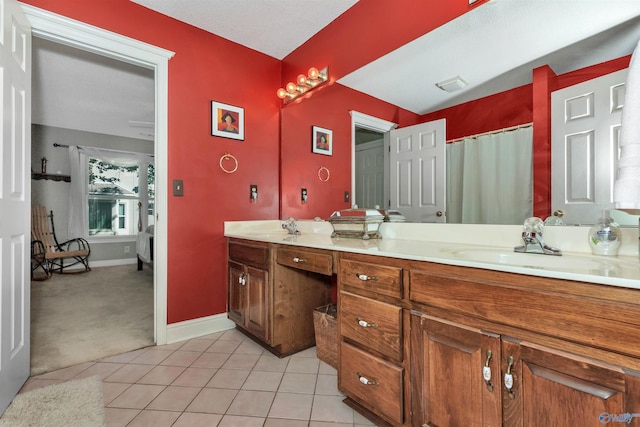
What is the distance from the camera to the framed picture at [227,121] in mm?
2422

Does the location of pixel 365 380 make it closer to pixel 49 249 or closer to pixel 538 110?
pixel 538 110

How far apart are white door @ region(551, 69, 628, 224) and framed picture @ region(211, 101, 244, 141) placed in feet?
7.10

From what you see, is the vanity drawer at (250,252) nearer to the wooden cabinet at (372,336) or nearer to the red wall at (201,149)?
the red wall at (201,149)

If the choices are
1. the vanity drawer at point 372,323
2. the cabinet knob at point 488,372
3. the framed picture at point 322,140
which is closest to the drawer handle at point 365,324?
the vanity drawer at point 372,323

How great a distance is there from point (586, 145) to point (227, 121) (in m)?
2.33

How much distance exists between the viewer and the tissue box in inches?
68.2

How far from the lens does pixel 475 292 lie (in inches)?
35.8

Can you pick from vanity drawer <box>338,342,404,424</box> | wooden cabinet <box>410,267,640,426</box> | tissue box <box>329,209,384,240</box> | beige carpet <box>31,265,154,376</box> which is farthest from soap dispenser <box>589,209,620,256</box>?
beige carpet <box>31,265,154,376</box>

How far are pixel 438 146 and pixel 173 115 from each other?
75.6 inches

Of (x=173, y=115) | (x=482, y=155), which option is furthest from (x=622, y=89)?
(x=173, y=115)

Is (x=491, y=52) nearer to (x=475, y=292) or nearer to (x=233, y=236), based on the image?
(x=475, y=292)

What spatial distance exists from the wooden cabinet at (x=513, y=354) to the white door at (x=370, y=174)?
931mm

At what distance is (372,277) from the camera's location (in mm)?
1242

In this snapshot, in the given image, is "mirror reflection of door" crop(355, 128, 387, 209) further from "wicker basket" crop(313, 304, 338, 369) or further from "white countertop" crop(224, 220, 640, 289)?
"wicker basket" crop(313, 304, 338, 369)
